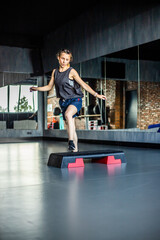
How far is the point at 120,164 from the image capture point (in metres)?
3.94

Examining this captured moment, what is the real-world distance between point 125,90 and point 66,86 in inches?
145

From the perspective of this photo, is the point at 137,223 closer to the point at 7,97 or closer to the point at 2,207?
the point at 2,207

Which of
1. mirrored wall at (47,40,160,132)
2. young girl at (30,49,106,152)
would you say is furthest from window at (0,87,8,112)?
young girl at (30,49,106,152)

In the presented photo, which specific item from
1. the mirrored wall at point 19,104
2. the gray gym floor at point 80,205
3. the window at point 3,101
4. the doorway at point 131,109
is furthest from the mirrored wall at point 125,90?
the gray gym floor at point 80,205

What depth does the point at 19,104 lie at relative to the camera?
1188 cm

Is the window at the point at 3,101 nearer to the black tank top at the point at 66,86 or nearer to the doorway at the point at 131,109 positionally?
the doorway at the point at 131,109

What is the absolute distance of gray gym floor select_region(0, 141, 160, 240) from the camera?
145 centimetres

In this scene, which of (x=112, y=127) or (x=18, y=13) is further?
(x=18, y=13)

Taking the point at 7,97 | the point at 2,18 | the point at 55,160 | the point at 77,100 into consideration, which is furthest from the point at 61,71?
the point at 7,97

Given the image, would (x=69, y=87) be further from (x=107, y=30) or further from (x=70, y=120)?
(x=107, y=30)

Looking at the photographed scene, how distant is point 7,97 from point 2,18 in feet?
11.0

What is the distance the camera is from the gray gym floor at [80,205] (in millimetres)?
1448

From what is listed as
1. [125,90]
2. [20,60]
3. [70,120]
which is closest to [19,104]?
[20,60]

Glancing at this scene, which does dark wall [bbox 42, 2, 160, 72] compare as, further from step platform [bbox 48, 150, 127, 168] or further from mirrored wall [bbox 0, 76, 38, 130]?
step platform [bbox 48, 150, 127, 168]
